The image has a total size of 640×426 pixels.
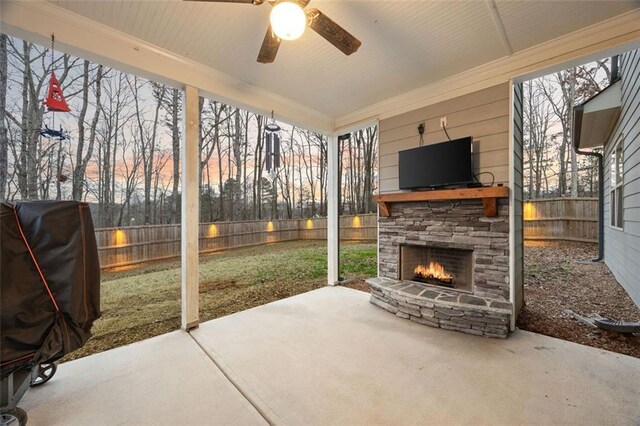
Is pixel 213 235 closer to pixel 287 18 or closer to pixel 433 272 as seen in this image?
pixel 433 272

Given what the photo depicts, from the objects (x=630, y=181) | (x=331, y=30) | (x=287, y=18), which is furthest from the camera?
(x=630, y=181)

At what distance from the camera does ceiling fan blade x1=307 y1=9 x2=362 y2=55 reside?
5.19 feet

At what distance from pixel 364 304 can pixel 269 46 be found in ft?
10.1

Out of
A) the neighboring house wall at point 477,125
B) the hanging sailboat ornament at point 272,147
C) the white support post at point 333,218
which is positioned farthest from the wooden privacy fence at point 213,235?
the neighboring house wall at point 477,125

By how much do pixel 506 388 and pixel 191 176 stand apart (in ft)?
10.8

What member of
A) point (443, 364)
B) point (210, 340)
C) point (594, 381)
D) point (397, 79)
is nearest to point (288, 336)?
point (210, 340)

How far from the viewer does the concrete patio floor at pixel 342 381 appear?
61.6 inches

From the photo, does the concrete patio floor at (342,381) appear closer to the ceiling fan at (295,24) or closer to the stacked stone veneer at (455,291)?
the stacked stone veneer at (455,291)

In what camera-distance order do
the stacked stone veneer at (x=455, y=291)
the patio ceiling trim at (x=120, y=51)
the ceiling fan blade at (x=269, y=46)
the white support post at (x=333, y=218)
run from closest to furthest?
the ceiling fan blade at (x=269, y=46), the patio ceiling trim at (x=120, y=51), the stacked stone veneer at (x=455, y=291), the white support post at (x=333, y=218)

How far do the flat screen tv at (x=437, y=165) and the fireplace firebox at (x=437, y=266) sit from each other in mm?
840

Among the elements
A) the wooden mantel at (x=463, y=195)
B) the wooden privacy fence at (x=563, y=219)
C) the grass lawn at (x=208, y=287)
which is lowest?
the grass lawn at (x=208, y=287)

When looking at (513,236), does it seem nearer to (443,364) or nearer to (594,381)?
(594,381)

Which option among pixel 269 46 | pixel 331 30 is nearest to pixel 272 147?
pixel 269 46

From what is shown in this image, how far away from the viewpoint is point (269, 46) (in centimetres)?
184
